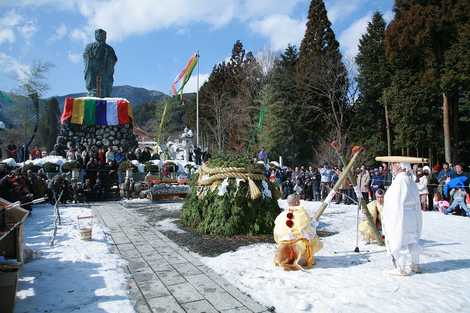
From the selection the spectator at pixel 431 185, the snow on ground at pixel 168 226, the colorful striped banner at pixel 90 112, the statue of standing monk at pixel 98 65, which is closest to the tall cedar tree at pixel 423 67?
the spectator at pixel 431 185

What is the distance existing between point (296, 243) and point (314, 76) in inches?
1184

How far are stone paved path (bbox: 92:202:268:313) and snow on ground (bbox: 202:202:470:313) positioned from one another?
0.83 ft

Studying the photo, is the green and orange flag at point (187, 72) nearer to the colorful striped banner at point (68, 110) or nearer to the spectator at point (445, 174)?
the colorful striped banner at point (68, 110)

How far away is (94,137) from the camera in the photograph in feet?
80.0

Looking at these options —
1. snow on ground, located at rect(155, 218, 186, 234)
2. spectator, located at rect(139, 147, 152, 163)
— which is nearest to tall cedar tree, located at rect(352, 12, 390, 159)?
spectator, located at rect(139, 147, 152, 163)

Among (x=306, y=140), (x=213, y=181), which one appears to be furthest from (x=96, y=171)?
(x=306, y=140)

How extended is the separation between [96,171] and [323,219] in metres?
11.4

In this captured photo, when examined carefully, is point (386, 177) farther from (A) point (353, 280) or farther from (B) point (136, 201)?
(A) point (353, 280)

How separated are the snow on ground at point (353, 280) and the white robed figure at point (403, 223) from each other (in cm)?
26

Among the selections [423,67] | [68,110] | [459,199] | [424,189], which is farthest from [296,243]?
[423,67]

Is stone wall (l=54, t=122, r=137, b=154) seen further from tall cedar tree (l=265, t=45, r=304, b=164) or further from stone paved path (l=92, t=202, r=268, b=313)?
stone paved path (l=92, t=202, r=268, b=313)

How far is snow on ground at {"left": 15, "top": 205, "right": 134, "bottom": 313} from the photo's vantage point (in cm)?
462

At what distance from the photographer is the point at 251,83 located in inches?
1583

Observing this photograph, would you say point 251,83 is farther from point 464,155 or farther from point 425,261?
point 425,261
